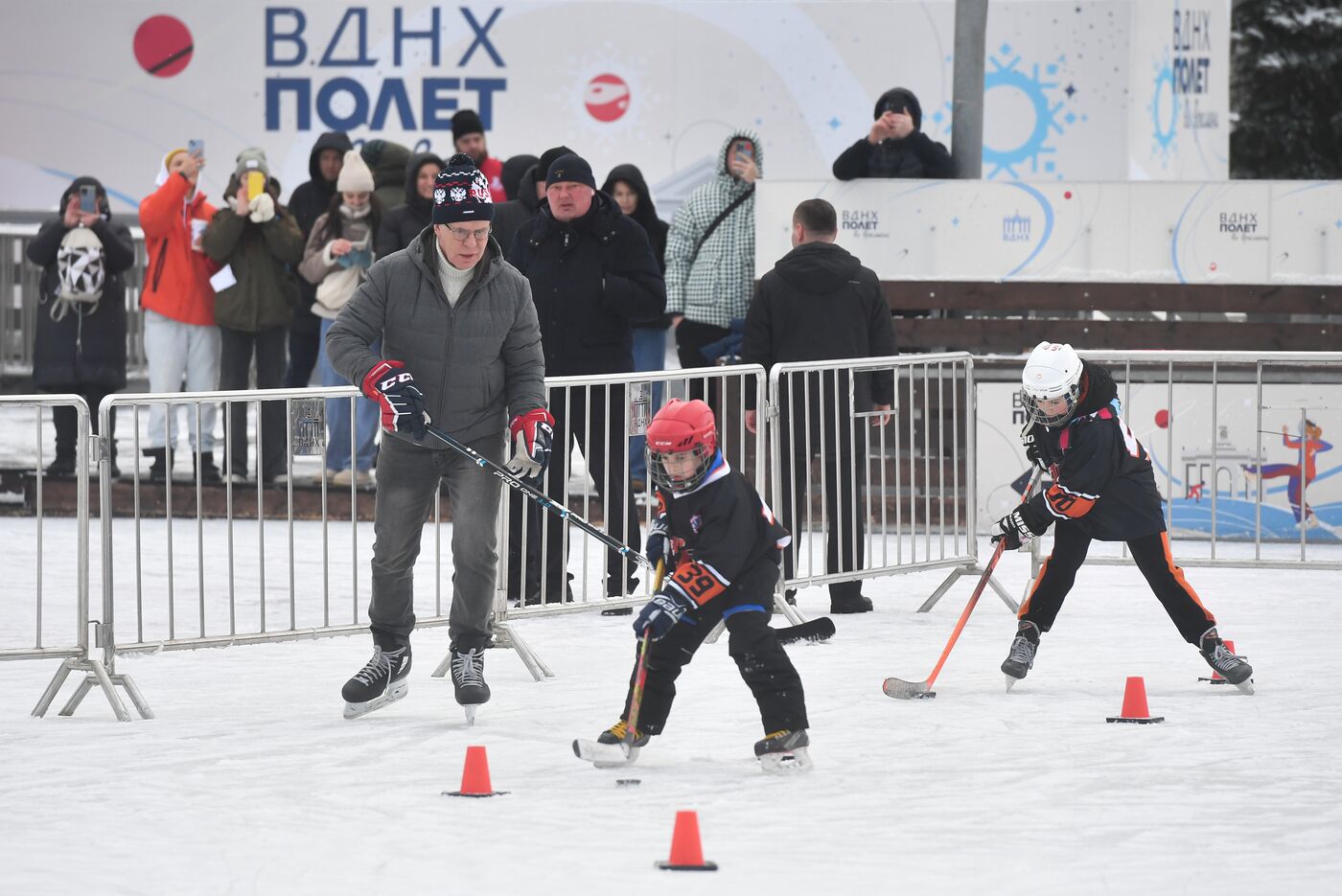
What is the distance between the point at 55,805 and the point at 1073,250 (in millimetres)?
8328

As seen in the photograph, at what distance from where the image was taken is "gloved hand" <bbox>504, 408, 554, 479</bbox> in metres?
7.31

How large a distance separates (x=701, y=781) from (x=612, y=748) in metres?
0.32

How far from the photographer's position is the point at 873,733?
725 centimetres

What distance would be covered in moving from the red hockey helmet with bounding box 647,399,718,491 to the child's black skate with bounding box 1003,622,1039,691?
6.49 feet

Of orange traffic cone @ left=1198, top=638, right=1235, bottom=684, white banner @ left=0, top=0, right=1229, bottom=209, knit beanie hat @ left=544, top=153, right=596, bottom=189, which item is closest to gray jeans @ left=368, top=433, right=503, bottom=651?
knit beanie hat @ left=544, top=153, right=596, bottom=189

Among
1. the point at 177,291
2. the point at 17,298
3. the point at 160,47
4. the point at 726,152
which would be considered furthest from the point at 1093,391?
the point at 17,298

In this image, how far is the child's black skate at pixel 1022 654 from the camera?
7988 millimetres

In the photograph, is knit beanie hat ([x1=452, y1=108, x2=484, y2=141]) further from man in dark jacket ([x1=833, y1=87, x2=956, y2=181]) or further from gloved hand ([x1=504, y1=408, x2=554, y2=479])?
gloved hand ([x1=504, y1=408, x2=554, y2=479])

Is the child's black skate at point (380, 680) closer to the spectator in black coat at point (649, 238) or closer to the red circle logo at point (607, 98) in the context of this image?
the spectator in black coat at point (649, 238)

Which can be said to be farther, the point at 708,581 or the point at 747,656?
the point at 747,656

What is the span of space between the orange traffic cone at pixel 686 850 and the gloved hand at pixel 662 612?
1.01 meters

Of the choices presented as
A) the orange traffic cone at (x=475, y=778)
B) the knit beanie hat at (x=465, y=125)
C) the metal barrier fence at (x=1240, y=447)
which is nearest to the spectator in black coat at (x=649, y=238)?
the knit beanie hat at (x=465, y=125)

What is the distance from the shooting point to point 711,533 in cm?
657

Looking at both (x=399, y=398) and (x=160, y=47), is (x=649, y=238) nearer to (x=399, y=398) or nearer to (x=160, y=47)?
(x=399, y=398)
